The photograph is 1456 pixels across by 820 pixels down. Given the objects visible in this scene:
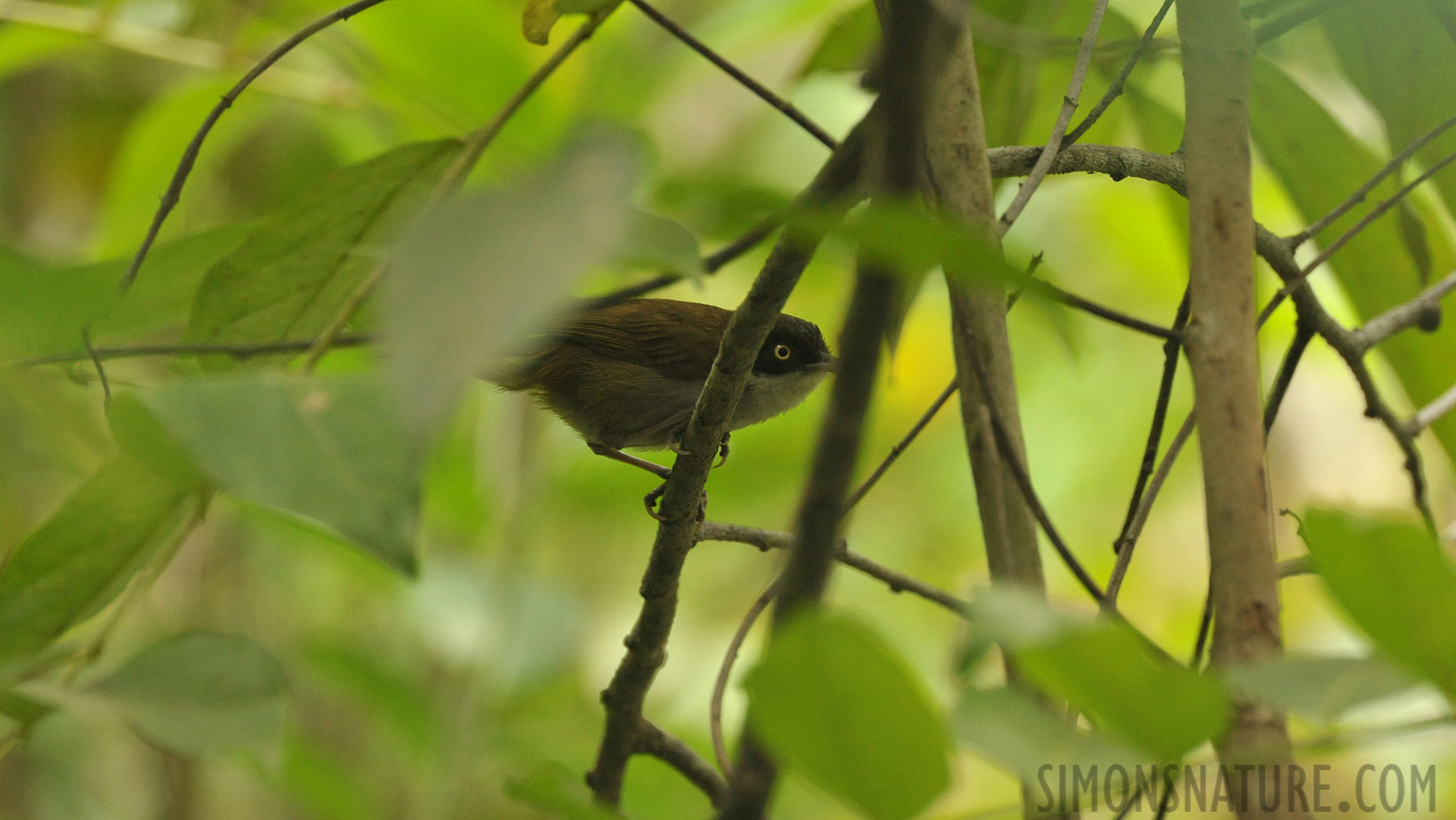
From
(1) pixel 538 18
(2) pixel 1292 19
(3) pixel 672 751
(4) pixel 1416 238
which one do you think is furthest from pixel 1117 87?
(3) pixel 672 751

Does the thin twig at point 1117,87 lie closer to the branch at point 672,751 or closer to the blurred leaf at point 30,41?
the branch at point 672,751

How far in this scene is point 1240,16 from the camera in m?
1.27

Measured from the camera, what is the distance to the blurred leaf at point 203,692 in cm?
104

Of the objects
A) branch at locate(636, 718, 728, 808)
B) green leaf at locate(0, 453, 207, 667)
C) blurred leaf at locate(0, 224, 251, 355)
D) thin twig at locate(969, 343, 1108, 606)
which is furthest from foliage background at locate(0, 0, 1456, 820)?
branch at locate(636, 718, 728, 808)

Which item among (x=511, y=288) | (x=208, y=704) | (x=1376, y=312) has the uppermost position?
(x=1376, y=312)

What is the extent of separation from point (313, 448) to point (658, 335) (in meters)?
2.53

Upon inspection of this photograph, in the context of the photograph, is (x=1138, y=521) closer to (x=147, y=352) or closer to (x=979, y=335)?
(x=979, y=335)

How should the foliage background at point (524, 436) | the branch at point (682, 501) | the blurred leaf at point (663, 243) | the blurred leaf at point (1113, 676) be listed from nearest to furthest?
1. the blurred leaf at point (1113, 676)
2. the blurred leaf at point (663, 243)
3. the branch at point (682, 501)
4. the foliage background at point (524, 436)

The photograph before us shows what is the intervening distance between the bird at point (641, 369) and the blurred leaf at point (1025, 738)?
242 centimetres

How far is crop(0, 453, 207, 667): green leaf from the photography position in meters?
1.35


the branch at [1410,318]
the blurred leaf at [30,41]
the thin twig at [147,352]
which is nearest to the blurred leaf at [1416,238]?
the branch at [1410,318]

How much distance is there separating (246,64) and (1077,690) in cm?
259

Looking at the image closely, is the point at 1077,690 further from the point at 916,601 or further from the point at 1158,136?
the point at 916,601

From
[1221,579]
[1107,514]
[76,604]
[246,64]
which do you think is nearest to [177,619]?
[246,64]
